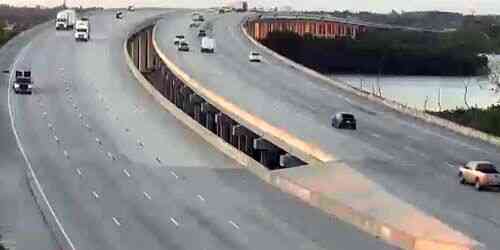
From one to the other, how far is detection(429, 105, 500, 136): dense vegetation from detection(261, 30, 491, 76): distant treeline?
84984 mm

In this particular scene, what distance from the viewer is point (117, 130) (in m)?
58.1

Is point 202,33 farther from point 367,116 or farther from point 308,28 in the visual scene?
point 367,116

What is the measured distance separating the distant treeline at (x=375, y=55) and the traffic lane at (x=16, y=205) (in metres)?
100

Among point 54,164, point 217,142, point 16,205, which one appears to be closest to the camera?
point 16,205

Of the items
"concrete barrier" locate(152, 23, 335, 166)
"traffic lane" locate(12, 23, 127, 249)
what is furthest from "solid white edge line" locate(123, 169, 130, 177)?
"concrete barrier" locate(152, 23, 335, 166)

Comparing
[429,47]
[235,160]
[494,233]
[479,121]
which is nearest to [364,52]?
[429,47]

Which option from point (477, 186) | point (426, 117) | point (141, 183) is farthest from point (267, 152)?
point (477, 186)

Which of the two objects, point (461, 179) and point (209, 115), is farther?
point (209, 115)

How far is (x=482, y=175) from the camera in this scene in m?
41.4

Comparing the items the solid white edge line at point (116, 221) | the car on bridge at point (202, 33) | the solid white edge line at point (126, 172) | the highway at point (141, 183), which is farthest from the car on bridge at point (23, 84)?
the car on bridge at point (202, 33)

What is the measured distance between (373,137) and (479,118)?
12.0 m

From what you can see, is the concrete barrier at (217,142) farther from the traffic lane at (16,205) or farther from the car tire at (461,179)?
the traffic lane at (16,205)

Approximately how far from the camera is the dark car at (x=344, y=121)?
2290 inches

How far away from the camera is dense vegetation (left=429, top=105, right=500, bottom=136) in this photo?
2407 inches
